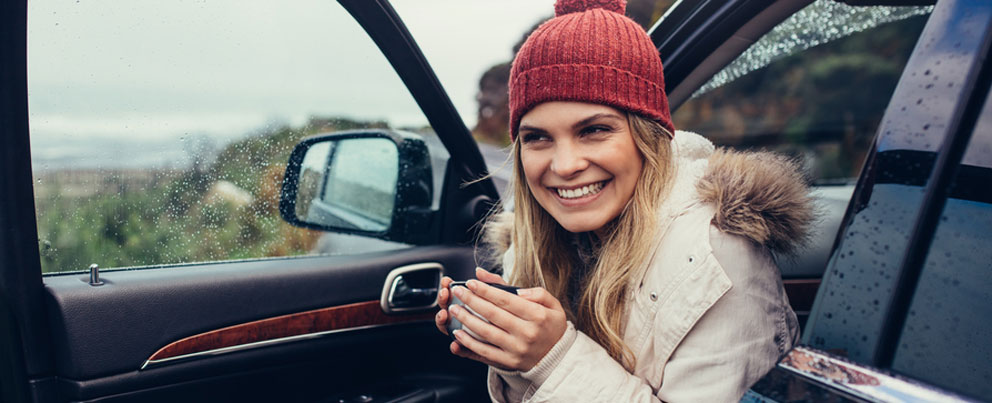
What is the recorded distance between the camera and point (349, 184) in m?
2.31

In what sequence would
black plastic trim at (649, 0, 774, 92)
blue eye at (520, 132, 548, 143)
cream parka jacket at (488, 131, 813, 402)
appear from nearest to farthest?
cream parka jacket at (488, 131, 813, 402) < blue eye at (520, 132, 548, 143) < black plastic trim at (649, 0, 774, 92)

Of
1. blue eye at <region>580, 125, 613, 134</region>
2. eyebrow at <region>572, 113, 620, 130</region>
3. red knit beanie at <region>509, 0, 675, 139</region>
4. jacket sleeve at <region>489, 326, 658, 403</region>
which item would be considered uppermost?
red knit beanie at <region>509, 0, 675, 139</region>

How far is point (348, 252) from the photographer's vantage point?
229 centimetres

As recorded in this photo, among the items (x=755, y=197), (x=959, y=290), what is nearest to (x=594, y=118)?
(x=755, y=197)

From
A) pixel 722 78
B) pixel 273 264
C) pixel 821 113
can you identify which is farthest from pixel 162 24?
pixel 821 113

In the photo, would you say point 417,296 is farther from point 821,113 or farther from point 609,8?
point 821,113

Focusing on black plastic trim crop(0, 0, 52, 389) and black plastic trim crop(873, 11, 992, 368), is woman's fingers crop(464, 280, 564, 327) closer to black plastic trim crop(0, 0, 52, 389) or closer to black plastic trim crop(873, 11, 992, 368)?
black plastic trim crop(873, 11, 992, 368)

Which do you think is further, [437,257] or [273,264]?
[437,257]

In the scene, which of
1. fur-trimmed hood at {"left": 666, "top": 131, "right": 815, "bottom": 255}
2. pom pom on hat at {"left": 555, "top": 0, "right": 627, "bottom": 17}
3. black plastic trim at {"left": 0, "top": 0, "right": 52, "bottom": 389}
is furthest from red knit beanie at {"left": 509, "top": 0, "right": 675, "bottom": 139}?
black plastic trim at {"left": 0, "top": 0, "right": 52, "bottom": 389}

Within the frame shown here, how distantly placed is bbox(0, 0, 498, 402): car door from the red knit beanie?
1.88 ft

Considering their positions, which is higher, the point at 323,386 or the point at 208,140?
the point at 208,140

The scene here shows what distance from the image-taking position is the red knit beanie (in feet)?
5.24

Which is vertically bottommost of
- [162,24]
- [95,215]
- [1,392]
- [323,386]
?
[323,386]

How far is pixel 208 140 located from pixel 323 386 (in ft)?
2.66
